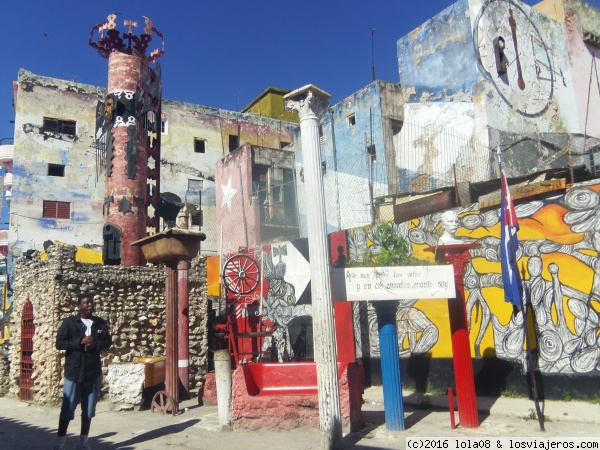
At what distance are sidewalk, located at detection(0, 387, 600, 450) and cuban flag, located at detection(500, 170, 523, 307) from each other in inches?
68.3

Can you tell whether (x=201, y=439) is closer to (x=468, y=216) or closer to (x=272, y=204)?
(x=468, y=216)

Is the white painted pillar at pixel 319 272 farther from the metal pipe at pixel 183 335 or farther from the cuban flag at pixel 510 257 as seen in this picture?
the metal pipe at pixel 183 335

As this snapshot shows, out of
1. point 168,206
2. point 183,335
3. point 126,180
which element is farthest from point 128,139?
point 183,335

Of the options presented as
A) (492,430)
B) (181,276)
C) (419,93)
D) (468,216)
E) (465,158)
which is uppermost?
(419,93)

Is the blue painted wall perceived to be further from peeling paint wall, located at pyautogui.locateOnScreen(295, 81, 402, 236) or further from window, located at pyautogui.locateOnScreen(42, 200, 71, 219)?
window, located at pyautogui.locateOnScreen(42, 200, 71, 219)

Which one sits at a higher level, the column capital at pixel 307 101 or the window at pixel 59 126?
the window at pixel 59 126

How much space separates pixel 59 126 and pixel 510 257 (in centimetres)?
2683

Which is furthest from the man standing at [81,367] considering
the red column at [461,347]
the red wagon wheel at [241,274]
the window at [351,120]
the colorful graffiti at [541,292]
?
the window at [351,120]

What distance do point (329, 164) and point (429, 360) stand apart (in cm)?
1364

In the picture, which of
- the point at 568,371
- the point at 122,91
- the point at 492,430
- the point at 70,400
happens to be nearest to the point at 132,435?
the point at 70,400

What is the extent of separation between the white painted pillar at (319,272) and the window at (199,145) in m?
25.7

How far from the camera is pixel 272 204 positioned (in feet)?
79.6

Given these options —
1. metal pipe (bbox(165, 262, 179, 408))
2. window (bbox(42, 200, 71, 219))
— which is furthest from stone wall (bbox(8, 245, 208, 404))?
window (bbox(42, 200, 71, 219))

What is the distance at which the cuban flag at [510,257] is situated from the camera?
709cm
